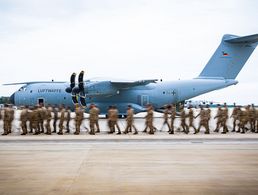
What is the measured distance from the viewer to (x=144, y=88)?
3147 cm

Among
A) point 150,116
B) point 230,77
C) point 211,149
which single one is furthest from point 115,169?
point 230,77

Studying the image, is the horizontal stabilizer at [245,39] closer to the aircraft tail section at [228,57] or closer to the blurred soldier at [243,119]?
the aircraft tail section at [228,57]

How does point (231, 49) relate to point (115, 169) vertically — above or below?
above

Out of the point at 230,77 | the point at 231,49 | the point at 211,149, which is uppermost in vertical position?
the point at 231,49

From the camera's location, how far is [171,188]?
6281 millimetres

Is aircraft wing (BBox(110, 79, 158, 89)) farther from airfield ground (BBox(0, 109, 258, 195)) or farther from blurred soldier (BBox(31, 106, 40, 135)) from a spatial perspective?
airfield ground (BBox(0, 109, 258, 195))

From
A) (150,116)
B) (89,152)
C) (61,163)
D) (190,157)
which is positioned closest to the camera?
(61,163)

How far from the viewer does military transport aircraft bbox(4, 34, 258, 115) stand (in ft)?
95.0

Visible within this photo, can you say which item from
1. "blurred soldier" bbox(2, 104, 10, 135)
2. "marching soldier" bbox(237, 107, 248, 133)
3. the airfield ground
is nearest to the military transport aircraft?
"blurred soldier" bbox(2, 104, 10, 135)

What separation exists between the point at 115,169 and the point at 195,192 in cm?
251

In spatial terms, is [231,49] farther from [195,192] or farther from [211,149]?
[195,192]

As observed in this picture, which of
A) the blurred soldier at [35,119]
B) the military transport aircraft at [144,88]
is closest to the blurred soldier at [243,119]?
the blurred soldier at [35,119]

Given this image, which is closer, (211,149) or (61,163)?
(61,163)

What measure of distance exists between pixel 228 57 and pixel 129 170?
2677cm
